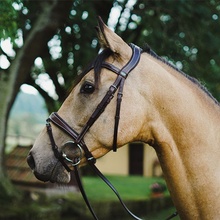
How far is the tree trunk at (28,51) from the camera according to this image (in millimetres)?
9094

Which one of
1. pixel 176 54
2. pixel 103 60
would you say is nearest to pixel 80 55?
pixel 176 54

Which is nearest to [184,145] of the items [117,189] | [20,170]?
[20,170]

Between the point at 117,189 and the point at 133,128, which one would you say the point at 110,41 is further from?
the point at 117,189

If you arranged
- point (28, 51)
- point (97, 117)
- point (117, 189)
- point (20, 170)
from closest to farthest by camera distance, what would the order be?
point (97, 117), point (28, 51), point (20, 170), point (117, 189)

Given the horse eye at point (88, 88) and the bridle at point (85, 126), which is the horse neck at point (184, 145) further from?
the horse eye at point (88, 88)

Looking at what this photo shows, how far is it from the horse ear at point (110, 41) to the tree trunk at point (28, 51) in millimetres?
6430

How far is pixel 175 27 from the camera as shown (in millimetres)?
12133

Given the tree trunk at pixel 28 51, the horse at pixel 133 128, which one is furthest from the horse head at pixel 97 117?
the tree trunk at pixel 28 51

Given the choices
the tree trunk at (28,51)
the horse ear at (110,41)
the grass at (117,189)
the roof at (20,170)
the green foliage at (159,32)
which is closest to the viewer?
the horse ear at (110,41)

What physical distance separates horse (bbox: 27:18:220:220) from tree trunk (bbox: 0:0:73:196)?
21.3 feet

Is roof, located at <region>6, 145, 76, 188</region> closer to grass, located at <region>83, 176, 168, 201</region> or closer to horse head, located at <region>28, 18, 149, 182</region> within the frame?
grass, located at <region>83, 176, 168, 201</region>

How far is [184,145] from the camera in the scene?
279 centimetres

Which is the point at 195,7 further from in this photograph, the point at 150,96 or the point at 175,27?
the point at 150,96

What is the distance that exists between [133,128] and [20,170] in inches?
394
